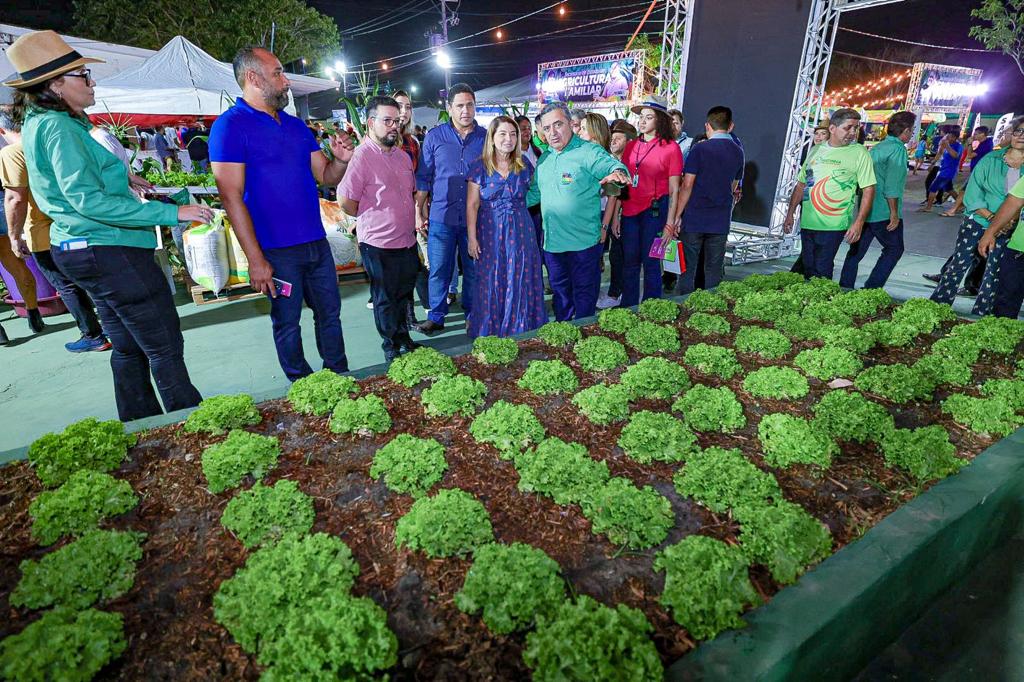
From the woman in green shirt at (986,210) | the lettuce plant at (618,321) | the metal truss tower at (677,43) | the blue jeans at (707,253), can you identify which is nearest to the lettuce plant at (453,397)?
the lettuce plant at (618,321)

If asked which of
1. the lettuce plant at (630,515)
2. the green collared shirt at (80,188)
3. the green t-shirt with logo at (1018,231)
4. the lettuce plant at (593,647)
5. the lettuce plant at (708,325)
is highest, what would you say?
the green collared shirt at (80,188)

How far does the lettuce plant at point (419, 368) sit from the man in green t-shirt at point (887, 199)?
4878 millimetres

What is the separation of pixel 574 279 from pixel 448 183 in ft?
4.88

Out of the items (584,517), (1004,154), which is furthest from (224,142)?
(1004,154)

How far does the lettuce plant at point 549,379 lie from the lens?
123 inches

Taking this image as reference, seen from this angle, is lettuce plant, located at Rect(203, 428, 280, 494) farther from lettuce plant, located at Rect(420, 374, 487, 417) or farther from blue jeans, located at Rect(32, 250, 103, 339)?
blue jeans, located at Rect(32, 250, 103, 339)

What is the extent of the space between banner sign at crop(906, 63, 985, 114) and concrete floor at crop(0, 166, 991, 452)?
35209mm

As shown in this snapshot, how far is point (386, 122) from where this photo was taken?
13.5 feet

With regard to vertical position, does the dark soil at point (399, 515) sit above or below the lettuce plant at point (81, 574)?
below

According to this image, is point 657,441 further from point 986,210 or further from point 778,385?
point 986,210

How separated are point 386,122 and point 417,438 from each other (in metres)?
2.73

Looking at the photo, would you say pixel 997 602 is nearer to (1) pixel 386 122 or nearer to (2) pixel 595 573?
(2) pixel 595 573

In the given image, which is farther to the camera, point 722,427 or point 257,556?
point 722,427

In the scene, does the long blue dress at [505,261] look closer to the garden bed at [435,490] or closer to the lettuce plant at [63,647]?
the garden bed at [435,490]
